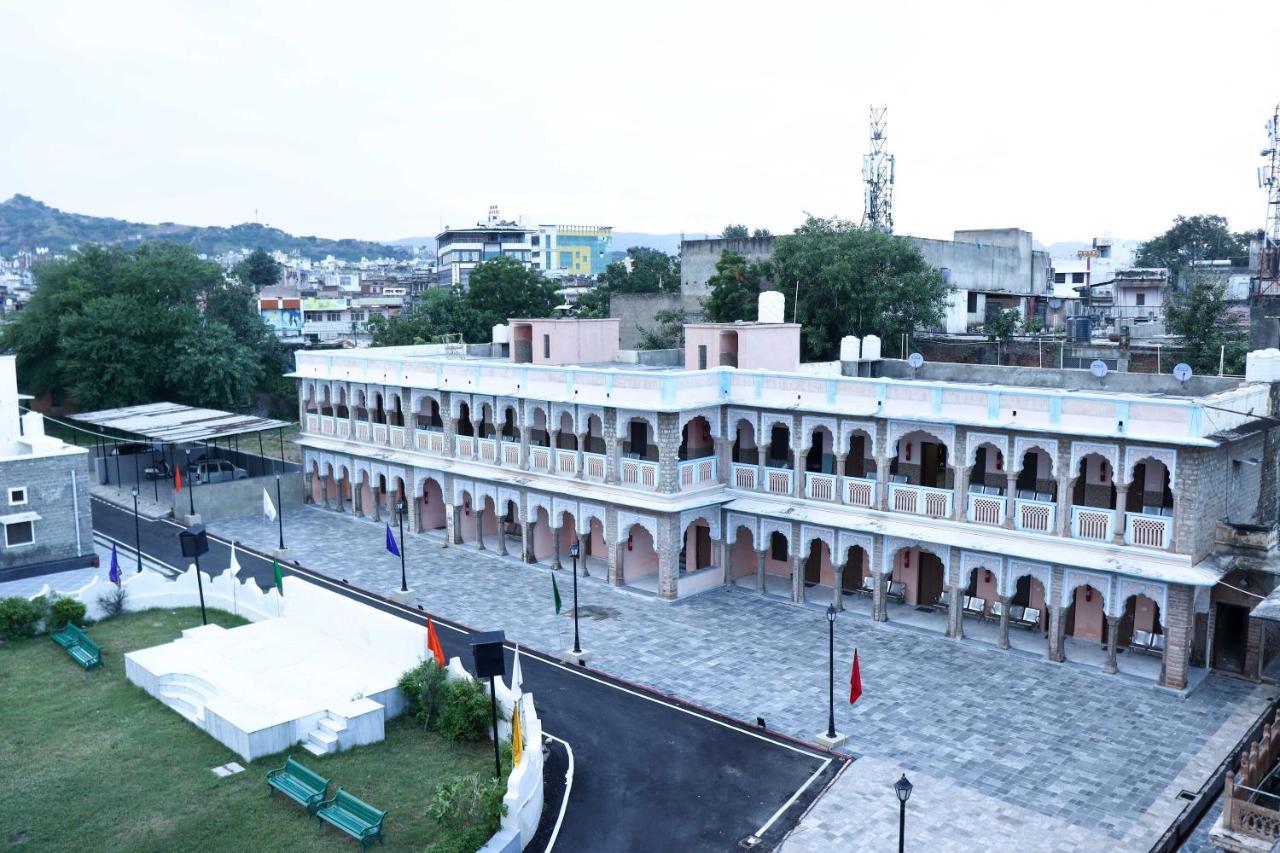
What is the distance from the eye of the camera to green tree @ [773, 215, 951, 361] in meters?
42.4

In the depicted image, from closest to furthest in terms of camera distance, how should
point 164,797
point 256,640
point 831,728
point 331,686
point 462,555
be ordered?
1. point 164,797
2. point 831,728
3. point 331,686
4. point 256,640
5. point 462,555

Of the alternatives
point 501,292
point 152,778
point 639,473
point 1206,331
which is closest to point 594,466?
point 639,473

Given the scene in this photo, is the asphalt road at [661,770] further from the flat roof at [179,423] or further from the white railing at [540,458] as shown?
the flat roof at [179,423]

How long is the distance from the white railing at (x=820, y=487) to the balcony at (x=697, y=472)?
123 inches

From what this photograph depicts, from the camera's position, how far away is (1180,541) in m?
22.9

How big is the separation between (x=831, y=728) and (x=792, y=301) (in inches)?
1113

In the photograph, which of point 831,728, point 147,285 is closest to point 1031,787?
point 831,728

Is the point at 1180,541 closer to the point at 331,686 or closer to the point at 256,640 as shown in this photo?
the point at 331,686

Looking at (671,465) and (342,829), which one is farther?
(671,465)

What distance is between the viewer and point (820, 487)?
29062 mm

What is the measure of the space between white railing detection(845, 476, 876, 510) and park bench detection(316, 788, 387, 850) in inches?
614

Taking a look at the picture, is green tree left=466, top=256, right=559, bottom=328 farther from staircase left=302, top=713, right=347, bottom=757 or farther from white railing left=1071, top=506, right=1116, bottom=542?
staircase left=302, top=713, right=347, bottom=757

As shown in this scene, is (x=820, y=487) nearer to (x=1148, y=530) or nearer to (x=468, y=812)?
(x=1148, y=530)

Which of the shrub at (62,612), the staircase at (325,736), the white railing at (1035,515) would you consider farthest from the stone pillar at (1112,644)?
the shrub at (62,612)
